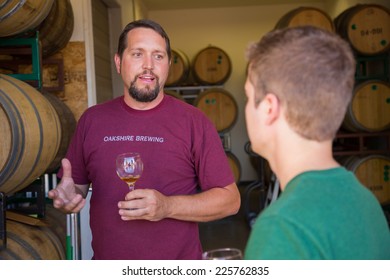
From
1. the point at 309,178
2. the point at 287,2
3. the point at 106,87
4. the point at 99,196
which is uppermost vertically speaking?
the point at 287,2

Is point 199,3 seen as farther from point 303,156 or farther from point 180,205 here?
point 303,156

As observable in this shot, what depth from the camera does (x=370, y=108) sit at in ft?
21.1

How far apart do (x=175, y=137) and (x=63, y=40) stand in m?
3.04

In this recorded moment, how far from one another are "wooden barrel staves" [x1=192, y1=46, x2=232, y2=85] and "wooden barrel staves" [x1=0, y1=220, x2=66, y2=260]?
605cm

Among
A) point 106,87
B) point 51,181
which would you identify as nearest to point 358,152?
point 106,87

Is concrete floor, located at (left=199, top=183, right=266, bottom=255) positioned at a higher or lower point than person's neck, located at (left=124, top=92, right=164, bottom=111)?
lower

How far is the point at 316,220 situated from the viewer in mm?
1004

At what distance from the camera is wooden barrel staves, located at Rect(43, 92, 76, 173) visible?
4.22 metres

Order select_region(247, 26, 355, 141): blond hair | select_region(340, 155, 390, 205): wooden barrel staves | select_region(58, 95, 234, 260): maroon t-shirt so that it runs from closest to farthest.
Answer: select_region(247, 26, 355, 141): blond hair < select_region(58, 95, 234, 260): maroon t-shirt < select_region(340, 155, 390, 205): wooden barrel staves

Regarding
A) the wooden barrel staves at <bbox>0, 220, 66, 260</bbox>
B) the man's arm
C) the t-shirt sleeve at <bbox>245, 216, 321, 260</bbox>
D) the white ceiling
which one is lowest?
the wooden barrel staves at <bbox>0, 220, 66, 260</bbox>

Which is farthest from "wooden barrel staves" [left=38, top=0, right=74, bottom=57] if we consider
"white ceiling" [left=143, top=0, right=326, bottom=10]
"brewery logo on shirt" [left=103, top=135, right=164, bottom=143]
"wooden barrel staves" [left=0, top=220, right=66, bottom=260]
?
"white ceiling" [left=143, top=0, right=326, bottom=10]

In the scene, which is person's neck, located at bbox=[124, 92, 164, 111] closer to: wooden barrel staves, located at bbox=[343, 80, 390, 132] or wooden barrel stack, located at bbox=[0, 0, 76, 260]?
wooden barrel stack, located at bbox=[0, 0, 76, 260]

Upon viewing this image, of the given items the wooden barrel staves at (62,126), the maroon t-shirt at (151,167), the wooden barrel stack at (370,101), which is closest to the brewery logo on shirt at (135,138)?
the maroon t-shirt at (151,167)

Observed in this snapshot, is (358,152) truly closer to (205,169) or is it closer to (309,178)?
(205,169)
